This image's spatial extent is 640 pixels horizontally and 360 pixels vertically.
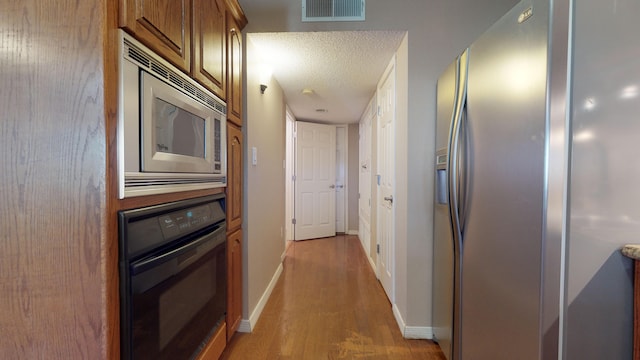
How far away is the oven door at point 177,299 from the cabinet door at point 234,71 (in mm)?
727

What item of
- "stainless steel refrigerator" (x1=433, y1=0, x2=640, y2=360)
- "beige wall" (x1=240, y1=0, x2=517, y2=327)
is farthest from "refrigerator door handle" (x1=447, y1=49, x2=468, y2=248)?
"beige wall" (x1=240, y1=0, x2=517, y2=327)

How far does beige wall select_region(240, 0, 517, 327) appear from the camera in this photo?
181 cm

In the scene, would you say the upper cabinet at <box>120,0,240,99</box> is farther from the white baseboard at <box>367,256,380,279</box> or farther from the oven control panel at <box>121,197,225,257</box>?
the white baseboard at <box>367,256,380,279</box>

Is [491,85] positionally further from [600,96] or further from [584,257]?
[584,257]

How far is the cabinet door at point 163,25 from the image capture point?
2.62 feet

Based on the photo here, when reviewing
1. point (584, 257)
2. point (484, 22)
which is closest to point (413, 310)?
point (584, 257)

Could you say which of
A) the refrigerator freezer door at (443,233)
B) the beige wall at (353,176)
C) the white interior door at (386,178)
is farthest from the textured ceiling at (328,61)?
the beige wall at (353,176)

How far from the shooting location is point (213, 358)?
4.49 ft

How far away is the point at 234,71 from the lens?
1.71 m

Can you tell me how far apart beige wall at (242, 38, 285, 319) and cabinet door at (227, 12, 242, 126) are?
0.12 meters

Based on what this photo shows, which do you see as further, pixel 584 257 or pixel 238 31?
pixel 238 31

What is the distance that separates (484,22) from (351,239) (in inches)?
144

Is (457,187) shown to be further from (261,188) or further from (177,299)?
(261,188)

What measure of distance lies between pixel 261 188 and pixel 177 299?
4.22 feet
